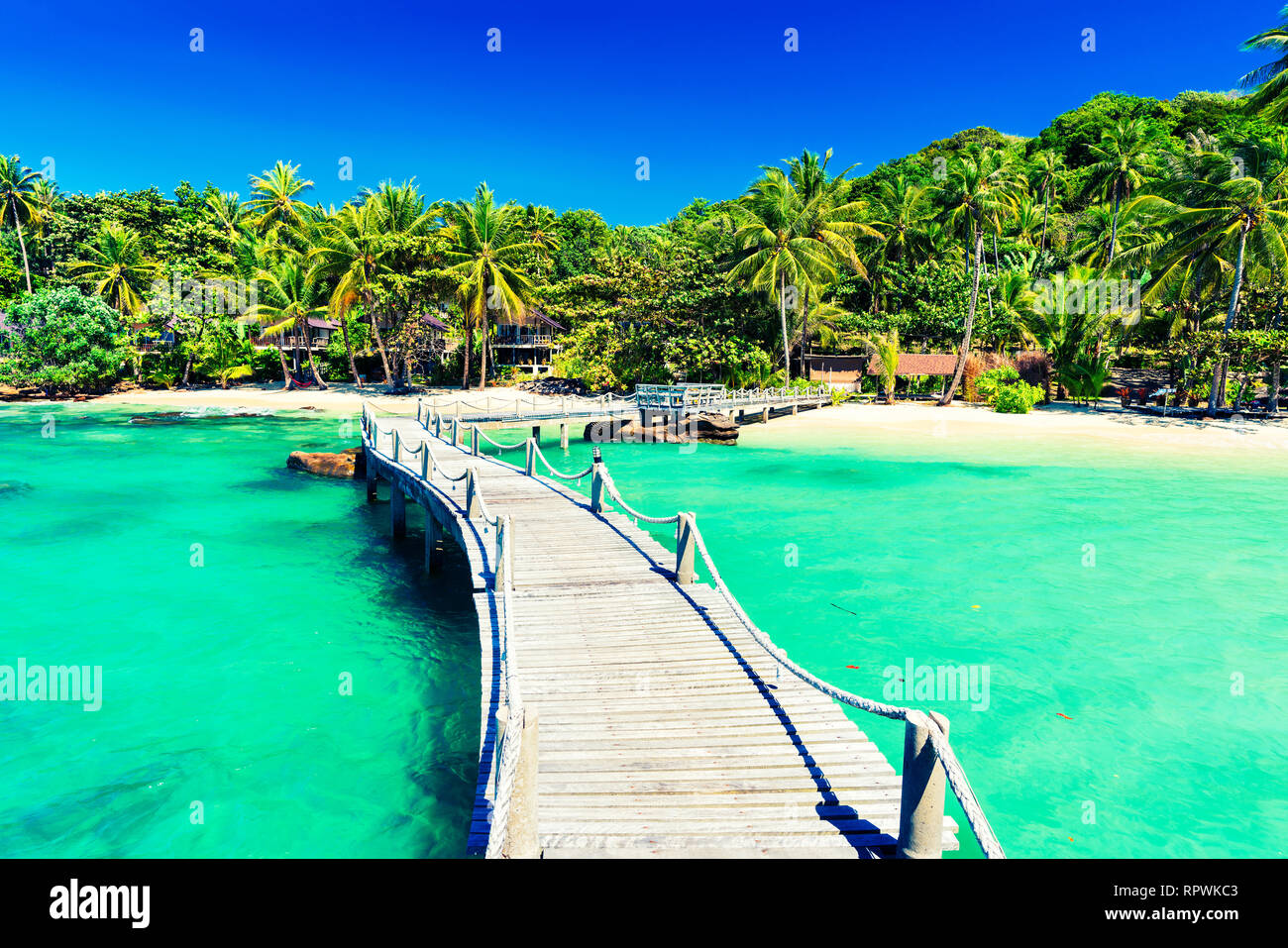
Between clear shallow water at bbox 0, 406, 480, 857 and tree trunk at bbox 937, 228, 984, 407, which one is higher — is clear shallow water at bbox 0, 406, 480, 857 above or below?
below

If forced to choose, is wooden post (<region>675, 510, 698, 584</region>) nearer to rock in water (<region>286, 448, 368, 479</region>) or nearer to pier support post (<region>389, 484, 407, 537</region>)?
pier support post (<region>389, 484, 407, 537</region>)

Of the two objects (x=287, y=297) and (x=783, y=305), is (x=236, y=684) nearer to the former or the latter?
(x=783, y=305)

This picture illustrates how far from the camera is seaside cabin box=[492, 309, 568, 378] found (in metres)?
58.5

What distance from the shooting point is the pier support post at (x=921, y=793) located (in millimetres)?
4301

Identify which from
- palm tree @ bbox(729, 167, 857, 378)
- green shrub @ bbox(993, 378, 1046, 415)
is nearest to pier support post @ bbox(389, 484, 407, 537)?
palm tree @ bbox(729, 167, 857, 378)

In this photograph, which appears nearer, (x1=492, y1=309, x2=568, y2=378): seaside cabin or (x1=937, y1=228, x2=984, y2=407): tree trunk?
(x1=937, y1=228, x2=984, y2=407): tree trunk

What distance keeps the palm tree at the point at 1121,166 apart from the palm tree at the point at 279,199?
59223 millimetres

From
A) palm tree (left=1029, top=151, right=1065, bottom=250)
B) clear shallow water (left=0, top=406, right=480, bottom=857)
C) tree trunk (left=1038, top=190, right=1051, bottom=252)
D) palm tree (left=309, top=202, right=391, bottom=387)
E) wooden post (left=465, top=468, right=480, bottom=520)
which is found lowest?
clear shallow water (left=0, top=406, right=480, bottom=857)

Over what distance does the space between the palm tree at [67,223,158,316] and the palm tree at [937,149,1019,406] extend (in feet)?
185

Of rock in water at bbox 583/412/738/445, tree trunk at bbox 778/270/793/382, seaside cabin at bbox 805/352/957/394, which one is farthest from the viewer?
seaside cabin at bbox 805/352/957/394

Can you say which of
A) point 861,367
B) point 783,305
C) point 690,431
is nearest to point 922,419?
point 783,305

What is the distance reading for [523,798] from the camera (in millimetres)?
4340
